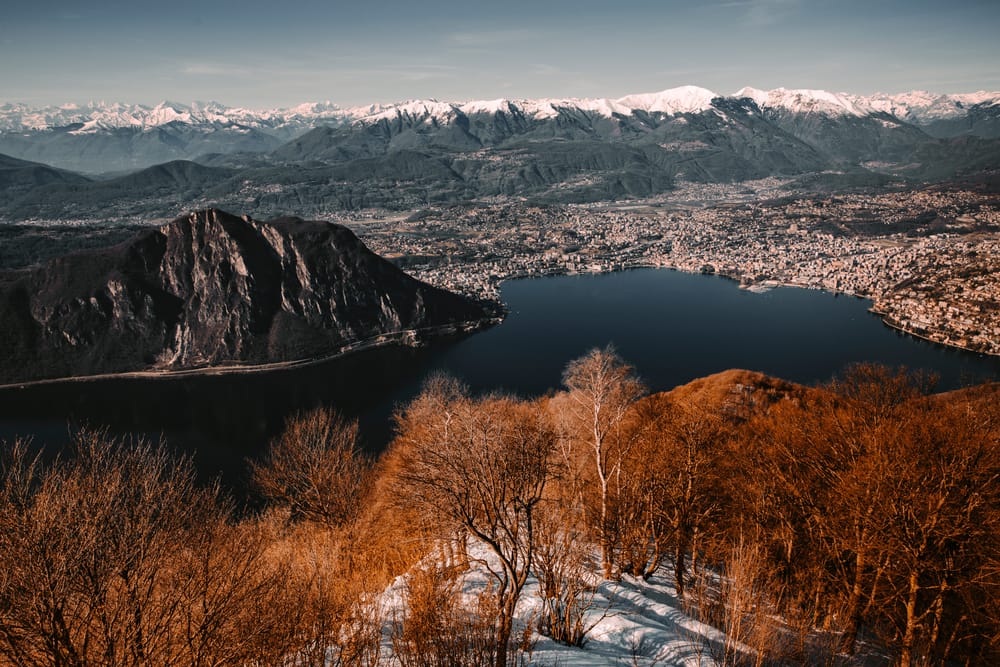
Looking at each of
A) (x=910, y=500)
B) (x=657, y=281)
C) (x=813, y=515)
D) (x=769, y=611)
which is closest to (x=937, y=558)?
(x=910, y=500)

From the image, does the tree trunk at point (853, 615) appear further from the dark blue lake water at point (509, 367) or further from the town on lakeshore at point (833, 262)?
the town on lakeshore at point (833, 262)

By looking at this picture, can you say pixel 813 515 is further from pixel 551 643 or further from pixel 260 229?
pixel 260 229

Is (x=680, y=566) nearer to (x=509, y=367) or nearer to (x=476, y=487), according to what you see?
(x=476, y=487)

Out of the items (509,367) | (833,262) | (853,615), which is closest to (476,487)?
(853,615)

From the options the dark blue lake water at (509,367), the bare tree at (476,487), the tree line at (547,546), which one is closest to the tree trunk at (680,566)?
the tree line at (547,546)

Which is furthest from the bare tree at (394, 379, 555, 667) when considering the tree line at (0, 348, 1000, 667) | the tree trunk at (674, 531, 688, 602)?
the tree trunk at (674, 531, 688, 602)

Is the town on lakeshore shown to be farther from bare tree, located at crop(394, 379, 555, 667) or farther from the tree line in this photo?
bare tree, located at crop(394, 379, 555, 667)

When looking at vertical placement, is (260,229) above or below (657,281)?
above
